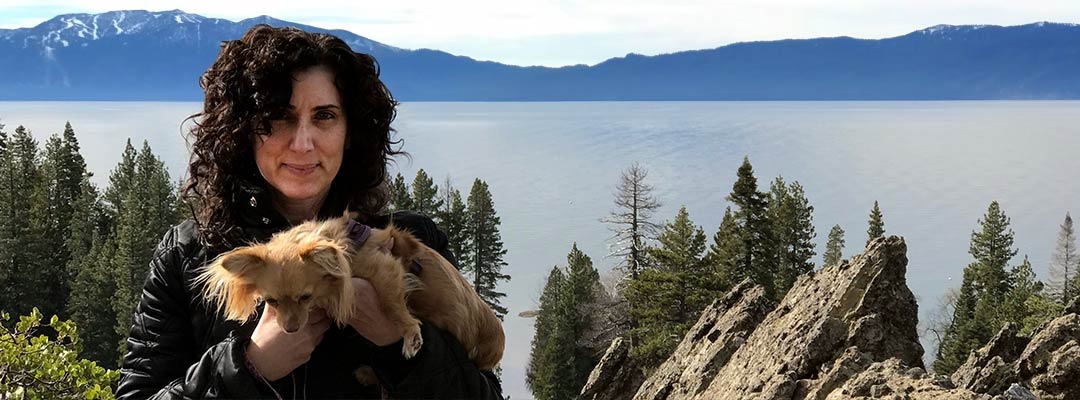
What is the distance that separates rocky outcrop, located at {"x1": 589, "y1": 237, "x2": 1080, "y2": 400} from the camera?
10.4m

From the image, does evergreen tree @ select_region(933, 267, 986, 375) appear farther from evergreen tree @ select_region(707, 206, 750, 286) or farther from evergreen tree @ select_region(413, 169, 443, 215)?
evergreen tree @ select_region(413, 169, 443, 215)

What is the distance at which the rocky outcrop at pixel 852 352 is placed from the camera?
34.3ft

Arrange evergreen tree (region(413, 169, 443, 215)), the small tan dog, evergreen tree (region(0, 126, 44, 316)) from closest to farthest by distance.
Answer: the small tan dog
evergreen tree (region(0, 126, 44, 316))
evergreen tree (region(413, 169, 443, 215))

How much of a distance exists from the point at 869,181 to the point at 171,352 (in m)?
148

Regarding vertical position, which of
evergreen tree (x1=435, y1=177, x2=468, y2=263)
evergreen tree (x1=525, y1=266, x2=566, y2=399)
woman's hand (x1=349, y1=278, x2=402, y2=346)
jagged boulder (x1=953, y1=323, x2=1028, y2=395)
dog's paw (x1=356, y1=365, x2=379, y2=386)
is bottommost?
evergreen tree (x1=525, y1=266, x2=566, y2=399)

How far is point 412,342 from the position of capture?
395cm

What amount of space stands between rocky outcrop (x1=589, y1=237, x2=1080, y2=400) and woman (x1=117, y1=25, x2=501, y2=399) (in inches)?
229

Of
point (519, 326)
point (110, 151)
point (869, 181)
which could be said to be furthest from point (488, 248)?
point (110, 151)

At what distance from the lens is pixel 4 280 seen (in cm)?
5350

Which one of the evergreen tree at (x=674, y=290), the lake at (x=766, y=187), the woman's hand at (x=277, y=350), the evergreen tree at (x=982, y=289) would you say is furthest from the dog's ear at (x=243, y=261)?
the evergreen tree at (x=982, y=289)

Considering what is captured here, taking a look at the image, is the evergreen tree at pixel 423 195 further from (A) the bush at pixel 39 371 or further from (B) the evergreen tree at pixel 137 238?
(A) the bush at pixel 39 371

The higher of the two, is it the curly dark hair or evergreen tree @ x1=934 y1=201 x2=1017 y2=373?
the curly dark hair

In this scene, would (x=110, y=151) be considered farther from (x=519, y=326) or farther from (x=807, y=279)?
(x=807, y=279)

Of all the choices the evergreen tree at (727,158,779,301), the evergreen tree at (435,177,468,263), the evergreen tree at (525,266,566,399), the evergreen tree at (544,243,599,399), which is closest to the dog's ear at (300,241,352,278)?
the evergreen tree at (727,158,779,301)
